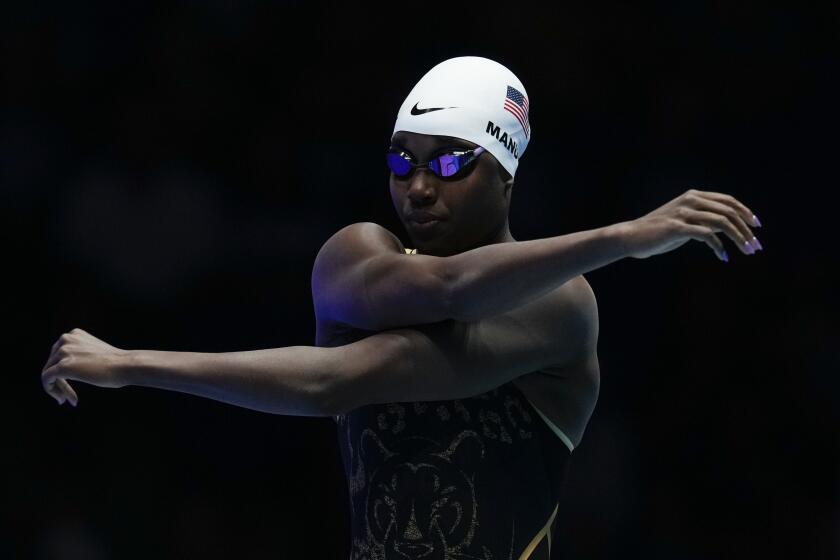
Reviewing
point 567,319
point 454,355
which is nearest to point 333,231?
point 567,319

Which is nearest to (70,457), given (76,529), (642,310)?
(76,529)

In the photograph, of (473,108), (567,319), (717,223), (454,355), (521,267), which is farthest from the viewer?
(473,108)

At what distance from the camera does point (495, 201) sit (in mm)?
4195

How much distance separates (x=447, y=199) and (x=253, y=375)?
80cm

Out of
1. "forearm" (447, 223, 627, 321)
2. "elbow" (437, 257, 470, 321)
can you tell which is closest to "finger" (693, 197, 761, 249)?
"forearm" (447, 223, 627, 321)

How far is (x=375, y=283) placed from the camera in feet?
12.8

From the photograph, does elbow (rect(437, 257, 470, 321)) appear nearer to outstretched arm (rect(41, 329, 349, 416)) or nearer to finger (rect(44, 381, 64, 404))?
outstretched arm (rect(41, 329, 349, 416))

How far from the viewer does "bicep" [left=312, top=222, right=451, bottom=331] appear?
12.5ft

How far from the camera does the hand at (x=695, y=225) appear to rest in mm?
3230

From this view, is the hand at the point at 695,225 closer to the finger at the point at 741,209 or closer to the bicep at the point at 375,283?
the finger at the point at 741,209

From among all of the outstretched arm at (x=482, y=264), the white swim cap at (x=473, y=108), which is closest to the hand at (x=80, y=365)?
the outstretched arm at (x=482, y=264)

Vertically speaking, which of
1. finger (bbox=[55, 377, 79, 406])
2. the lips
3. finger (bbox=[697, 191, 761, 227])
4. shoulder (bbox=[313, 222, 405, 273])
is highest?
the lips

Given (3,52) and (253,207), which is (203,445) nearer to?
(253,207)

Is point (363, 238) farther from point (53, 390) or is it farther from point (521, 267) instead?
point (53, 390)
